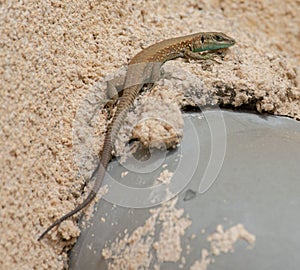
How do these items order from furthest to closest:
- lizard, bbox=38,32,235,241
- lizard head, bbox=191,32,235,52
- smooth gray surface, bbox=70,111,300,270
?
lizard head, bbox=191,32,235,52 < lizard, bbox=38,32,235,241 < smooth gray surface, bbox=70,111,300,270

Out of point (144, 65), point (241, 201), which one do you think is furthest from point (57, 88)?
point (241, 201)

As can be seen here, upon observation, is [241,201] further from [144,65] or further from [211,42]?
[211,42]

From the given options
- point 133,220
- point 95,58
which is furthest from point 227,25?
point 133,220

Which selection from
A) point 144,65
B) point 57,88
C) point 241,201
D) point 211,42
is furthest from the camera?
point 211,42

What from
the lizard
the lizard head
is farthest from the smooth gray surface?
the lizard head

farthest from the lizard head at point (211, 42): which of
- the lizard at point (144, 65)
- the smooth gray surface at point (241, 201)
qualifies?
the smooth gray surface at point (241, 201)

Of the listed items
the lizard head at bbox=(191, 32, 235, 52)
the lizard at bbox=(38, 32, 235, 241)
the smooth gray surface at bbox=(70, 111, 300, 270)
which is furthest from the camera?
the lizard head at bbox=(191, 32, 235, 52)

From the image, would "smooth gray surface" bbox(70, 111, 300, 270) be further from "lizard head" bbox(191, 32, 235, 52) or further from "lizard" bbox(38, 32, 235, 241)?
"lizard head" bbox(191, 32, 235, 52)
